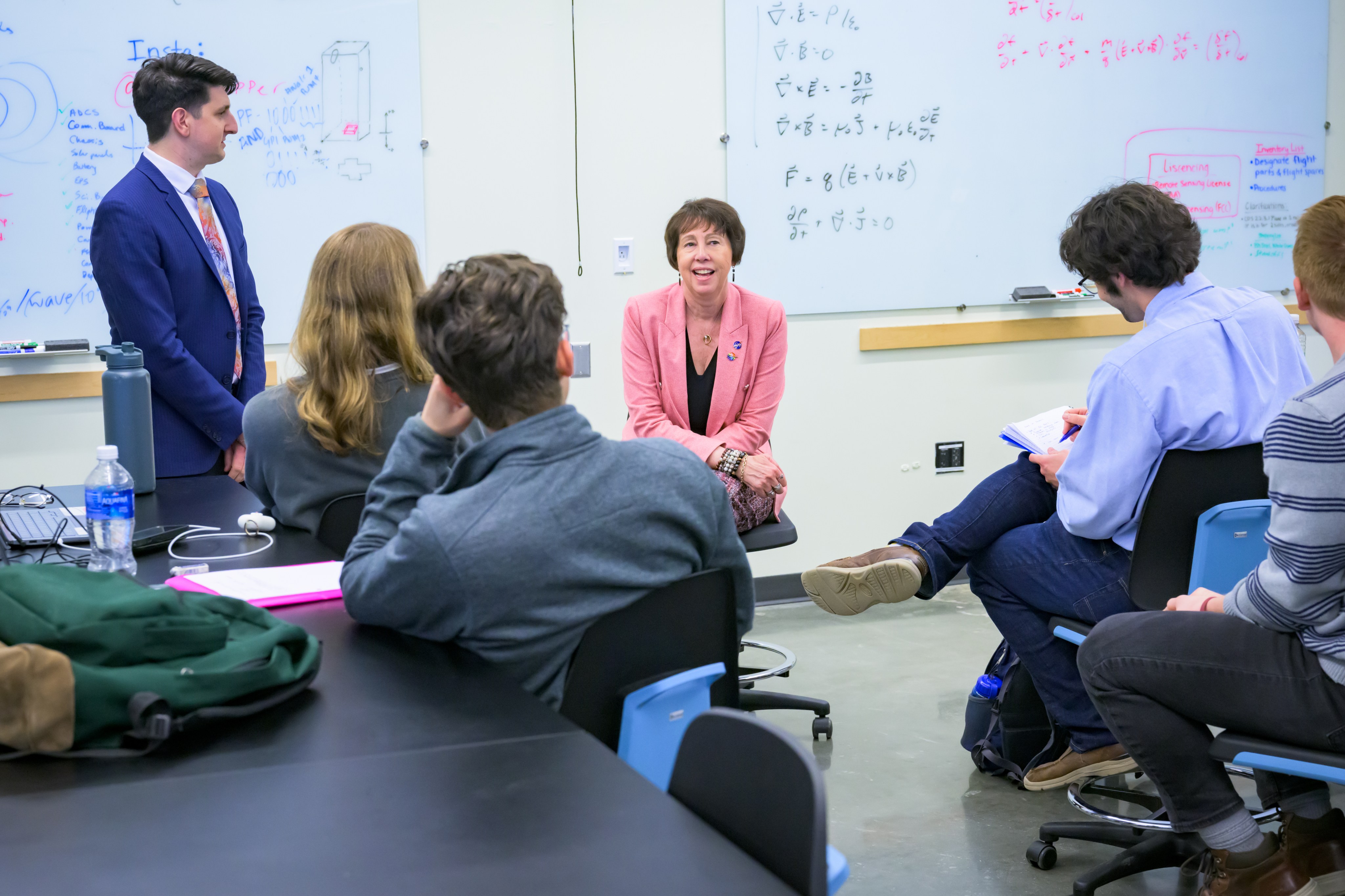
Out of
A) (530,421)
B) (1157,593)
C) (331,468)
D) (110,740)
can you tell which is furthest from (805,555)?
(110,740)


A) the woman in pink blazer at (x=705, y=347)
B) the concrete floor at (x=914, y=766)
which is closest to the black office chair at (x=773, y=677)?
the concrete floor at (x=914, y=766)

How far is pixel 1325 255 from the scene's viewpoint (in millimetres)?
1735

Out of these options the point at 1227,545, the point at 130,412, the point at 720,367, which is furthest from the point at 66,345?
the point at 1227,545

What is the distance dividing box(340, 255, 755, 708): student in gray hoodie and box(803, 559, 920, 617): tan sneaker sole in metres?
1.25

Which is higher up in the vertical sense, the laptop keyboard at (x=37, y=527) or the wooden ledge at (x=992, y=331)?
the wooden ledge at (x=992, y=331)

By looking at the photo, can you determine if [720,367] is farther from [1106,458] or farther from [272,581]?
[272,581]

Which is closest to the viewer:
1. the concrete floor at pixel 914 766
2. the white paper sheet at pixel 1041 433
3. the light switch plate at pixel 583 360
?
the concrete floor at pixel 914 766

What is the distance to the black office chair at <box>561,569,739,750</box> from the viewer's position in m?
1.38

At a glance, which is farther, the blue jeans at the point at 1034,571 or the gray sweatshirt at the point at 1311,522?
the blue jeans at the point at 1034,571

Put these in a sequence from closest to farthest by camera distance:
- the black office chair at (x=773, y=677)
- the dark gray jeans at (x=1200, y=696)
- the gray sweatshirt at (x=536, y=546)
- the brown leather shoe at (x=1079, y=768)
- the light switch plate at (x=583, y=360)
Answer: the gray sweatshirt at (x=536, y=546) < the dark gray jeans at (x=1200, y=696) < the brown leather shoe at (x=1079, y=768) < the black office chair at (x=773, y=677) < the light switch plate at (x=583, y=360)

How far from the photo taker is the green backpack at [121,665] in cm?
108

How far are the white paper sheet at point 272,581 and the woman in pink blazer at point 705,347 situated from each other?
1384 millimetres

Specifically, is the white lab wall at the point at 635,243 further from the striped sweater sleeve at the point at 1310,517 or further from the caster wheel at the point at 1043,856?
the striped sweater sleeve at the point at 1310,517

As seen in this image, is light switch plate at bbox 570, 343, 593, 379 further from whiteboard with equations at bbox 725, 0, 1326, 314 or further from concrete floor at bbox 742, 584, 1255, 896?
concrete floor at bbox 742, 584, 1255, 896
